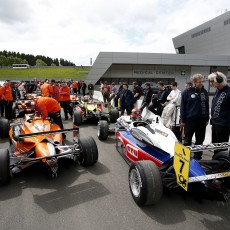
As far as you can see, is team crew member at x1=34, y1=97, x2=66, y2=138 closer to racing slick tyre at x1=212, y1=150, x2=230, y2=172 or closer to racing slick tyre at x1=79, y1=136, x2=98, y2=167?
racing slick tyre at x1=79, y1=136, x2=98, y2=167

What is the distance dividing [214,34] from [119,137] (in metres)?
38.9

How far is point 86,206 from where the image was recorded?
10.7ft

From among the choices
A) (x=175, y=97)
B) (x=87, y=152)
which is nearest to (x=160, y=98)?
(x=175, y=97)

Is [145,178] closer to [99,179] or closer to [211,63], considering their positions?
[99,179]

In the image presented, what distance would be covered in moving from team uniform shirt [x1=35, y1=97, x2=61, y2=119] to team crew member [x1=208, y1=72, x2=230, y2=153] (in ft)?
12.6

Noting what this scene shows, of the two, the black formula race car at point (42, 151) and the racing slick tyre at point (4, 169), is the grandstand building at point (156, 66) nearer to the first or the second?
the black formula race car at point (42, 151)

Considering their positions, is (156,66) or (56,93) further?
(156,66)

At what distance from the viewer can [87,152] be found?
4422 millimetres

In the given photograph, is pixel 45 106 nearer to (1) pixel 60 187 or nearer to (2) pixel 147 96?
(1) pixel 60 187

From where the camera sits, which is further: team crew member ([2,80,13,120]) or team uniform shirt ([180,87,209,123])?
team crew member ([2,80,13,120])

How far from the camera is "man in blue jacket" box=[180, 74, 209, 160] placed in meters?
4.49

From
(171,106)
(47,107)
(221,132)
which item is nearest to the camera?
(221,132)

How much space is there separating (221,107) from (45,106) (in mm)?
4083

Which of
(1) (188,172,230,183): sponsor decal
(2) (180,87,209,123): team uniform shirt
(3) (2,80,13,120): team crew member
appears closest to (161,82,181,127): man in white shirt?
(2) (180,87,209,123): team uniform shirt
